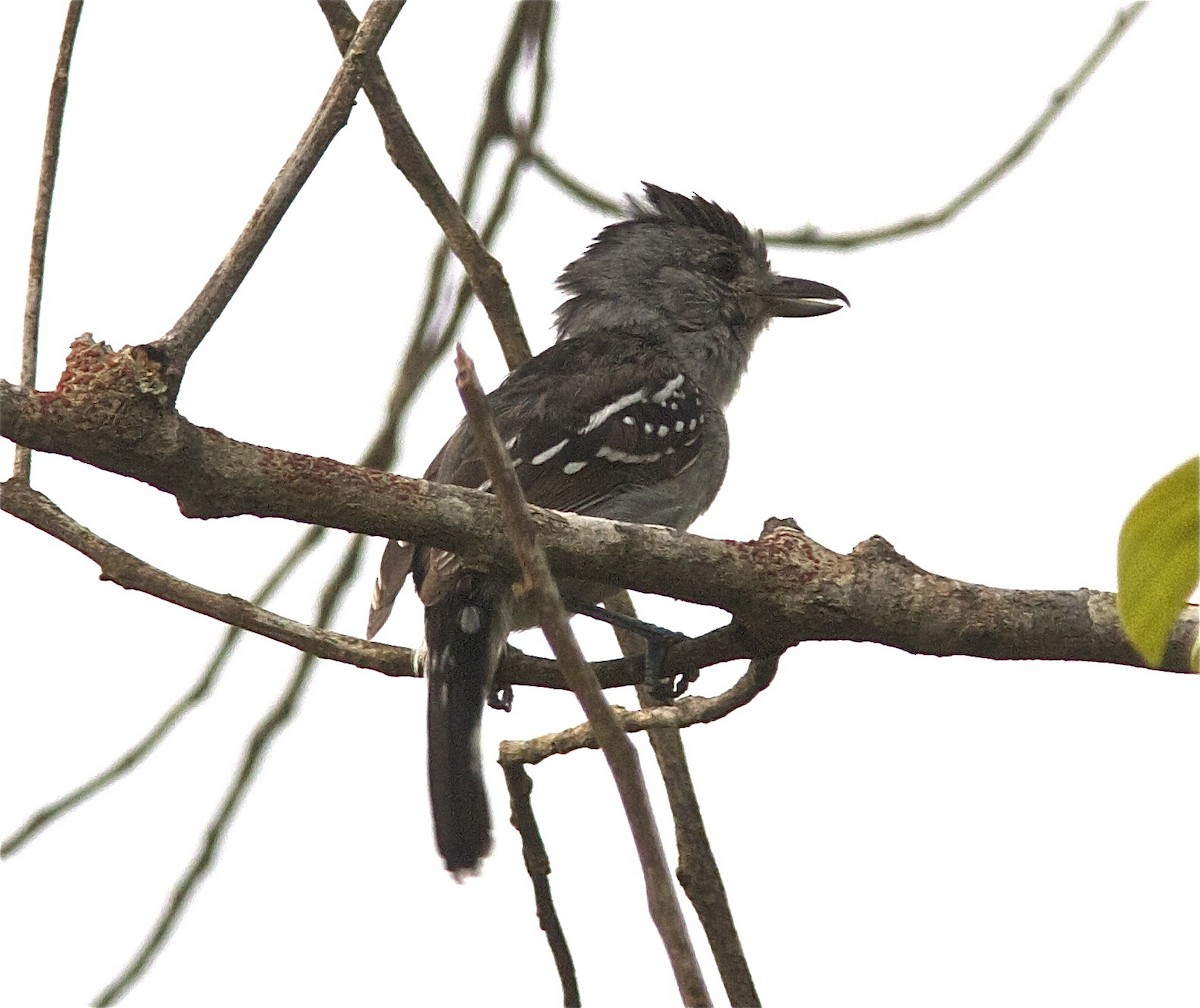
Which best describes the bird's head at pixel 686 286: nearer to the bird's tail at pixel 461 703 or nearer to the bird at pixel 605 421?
the bird at pixel 605 421

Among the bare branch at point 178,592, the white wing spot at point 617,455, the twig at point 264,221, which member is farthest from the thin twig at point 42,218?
the white wing spot at point 617,455

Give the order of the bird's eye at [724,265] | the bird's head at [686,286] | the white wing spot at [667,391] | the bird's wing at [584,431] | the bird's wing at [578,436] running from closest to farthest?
the bird's wing at [578,436] → the bird's wing at [584,431] → the white wing spot at [667,391] → the bird's head at [686,286] → the bird's eye at [724,265]

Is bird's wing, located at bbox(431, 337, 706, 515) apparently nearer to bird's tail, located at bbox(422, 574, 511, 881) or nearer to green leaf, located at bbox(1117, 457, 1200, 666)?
bird's tail, located at bbox(422, 574, 511, 881)

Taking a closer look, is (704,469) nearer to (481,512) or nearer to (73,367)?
(481,512)

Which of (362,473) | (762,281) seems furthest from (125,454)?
(762,281)

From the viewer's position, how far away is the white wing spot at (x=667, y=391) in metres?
5.42

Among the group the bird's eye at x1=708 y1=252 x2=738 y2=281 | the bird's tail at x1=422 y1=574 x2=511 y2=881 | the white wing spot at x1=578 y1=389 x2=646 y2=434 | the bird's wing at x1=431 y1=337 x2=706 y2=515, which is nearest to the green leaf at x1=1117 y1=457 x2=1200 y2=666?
the bird's tail at x1=422 y1=574 x2=511 y2=881

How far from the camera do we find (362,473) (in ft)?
8.84

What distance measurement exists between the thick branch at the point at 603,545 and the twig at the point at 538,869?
54 cm

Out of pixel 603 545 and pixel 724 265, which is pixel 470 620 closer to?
pixel 603 545

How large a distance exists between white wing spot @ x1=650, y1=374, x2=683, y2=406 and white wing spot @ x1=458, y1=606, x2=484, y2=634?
1421mm

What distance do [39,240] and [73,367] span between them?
1.35 ft

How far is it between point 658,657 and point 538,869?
2.37 ft

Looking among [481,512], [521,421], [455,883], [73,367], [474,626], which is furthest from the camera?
[521,421]
